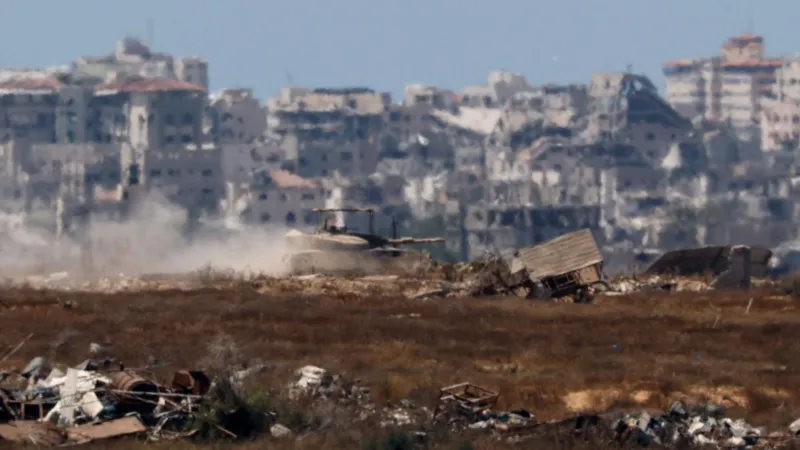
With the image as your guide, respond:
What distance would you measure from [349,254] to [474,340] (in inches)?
980

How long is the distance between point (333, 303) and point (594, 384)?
15.6 metres

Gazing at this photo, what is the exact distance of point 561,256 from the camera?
5838 centimetres

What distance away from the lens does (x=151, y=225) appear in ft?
384

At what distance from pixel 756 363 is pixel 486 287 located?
674 inches

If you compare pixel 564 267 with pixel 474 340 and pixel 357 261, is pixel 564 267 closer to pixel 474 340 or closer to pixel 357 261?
pixel 357 261

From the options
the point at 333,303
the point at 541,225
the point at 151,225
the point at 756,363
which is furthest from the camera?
the point at 541,225

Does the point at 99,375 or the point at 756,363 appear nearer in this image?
the point at 99,375

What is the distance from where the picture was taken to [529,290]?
5775 centimetres

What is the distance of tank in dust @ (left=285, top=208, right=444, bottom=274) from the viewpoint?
68.2m

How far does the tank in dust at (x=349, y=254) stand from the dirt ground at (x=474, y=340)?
1173cm

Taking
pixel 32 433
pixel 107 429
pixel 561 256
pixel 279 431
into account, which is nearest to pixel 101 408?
pixel 107 429

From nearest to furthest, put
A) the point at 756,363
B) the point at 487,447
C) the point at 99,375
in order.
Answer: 1. the point at 487,447
2. the point at 99,375
3. the point at 756,363

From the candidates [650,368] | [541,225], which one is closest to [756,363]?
[650,368]

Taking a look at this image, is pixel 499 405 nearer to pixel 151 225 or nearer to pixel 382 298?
pixel 382 298
